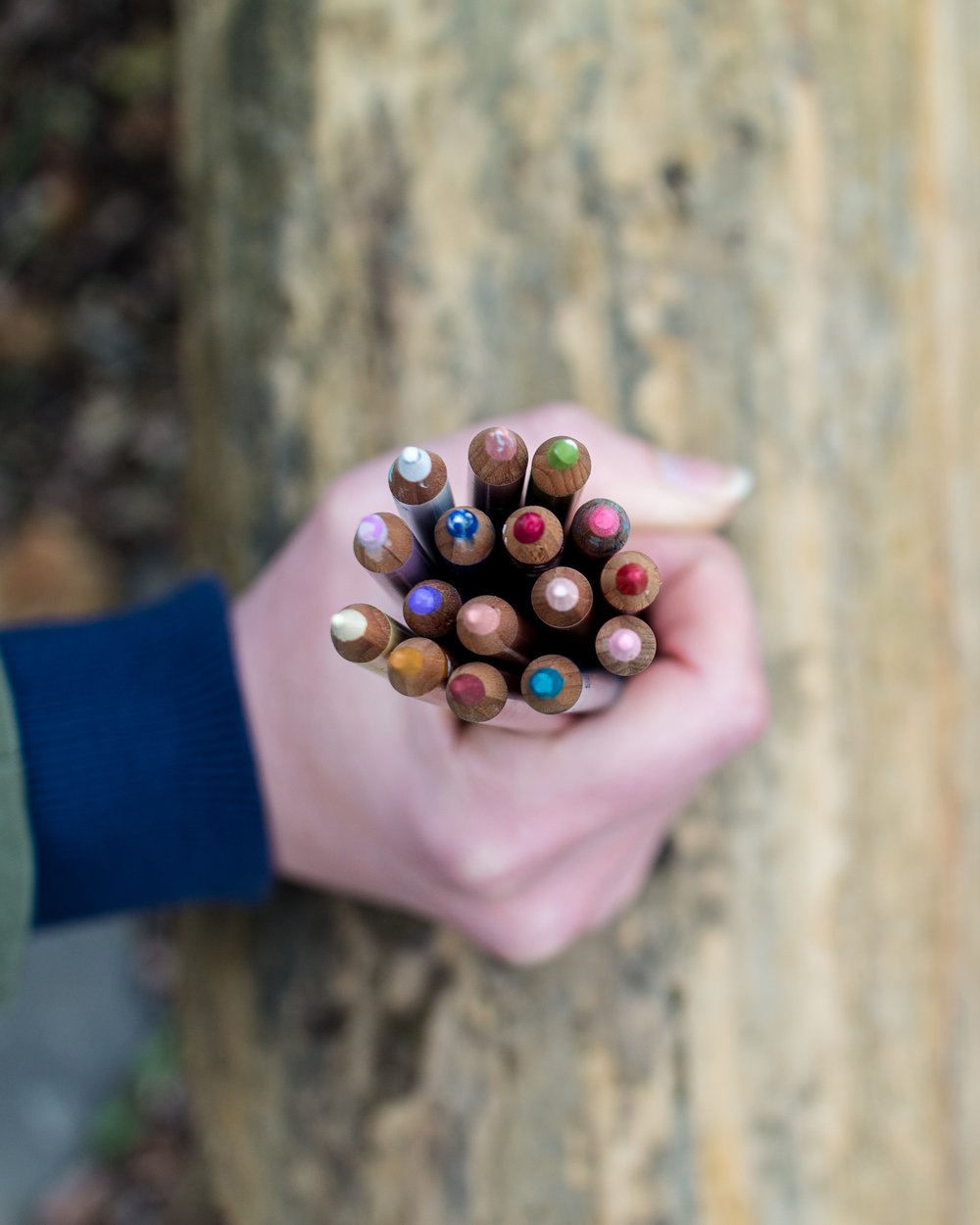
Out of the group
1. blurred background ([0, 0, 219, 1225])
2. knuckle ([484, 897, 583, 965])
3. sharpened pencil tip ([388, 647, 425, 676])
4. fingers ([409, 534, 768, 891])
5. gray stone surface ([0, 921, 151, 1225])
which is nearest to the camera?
sharpened pencil tip ([388, 647, 425, 676])

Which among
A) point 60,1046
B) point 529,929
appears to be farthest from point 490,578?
point 60,1046

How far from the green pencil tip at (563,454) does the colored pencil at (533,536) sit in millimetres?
27

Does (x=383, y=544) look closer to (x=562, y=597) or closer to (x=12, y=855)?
(x=562, y=597)

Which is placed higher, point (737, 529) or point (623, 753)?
point (737, 529)

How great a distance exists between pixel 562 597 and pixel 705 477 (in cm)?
47

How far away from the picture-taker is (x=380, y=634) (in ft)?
1.89

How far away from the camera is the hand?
2.84ft

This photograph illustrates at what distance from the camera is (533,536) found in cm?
58

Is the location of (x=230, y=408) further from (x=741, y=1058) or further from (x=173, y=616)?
(x=741, y=1058)

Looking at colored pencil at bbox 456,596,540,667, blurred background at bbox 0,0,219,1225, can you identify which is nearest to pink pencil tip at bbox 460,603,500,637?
colored pencil at bbox 456,596,540,667

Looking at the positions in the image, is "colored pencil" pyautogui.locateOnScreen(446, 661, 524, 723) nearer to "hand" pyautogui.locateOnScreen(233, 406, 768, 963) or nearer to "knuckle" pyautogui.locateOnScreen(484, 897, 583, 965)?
"hand" pyautogui.locateOnScreen(233, 406, 768, 963)

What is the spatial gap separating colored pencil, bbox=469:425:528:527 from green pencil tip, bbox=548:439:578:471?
0.02m

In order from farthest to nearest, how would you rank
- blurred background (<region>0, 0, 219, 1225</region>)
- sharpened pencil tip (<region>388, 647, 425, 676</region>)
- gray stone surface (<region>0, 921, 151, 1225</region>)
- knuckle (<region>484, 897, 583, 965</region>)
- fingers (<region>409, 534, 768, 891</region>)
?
blurred background (<region>0, 0, 219, 1225</region>) → gray stone surface (<region>0, 921, 151, 1225</region>) → knuckle (<region>484, 897, 583, 965</region>) → fingers (<region>409, 534, 768, 891</region>) → sharpened pencil tip (<region>388, 647, 425, 676</region>)

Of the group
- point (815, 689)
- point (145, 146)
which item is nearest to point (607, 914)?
point (815, 689)
